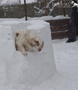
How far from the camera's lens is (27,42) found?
4.98 m

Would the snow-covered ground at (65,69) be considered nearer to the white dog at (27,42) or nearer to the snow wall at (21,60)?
the snow wall at (21,60)

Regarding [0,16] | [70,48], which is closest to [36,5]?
[0,16]

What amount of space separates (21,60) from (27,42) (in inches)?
14.8

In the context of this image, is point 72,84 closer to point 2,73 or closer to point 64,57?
point 2,73

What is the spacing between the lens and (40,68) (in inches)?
204

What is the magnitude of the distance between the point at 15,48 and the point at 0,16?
27.8ft

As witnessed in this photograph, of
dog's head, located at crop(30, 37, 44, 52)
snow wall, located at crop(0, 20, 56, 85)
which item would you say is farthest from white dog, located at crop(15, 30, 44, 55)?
snow wall, located at crop(0, 20, 56, 85)

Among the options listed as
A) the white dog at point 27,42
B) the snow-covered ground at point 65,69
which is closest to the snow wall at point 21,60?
the white dog at point 27,42

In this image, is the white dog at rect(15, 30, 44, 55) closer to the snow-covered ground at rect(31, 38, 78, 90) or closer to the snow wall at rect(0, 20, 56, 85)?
the snow wall at rect(0, 20, 56, 85)

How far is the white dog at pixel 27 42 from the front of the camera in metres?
4.92

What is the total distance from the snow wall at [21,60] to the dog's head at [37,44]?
0.16m

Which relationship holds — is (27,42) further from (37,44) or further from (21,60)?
(21,60)

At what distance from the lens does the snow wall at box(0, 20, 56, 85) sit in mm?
4979

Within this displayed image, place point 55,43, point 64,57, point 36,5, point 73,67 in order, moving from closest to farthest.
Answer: point 73,67
point 64,57
point 55,43
point 36,5
